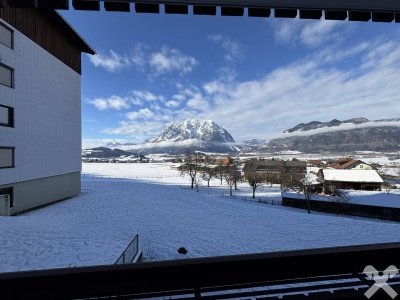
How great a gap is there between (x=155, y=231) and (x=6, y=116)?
44.0ft

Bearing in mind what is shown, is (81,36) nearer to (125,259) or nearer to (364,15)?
(125,259)

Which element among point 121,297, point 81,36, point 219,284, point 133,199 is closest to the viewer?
point 121,297

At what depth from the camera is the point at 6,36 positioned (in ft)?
53.5

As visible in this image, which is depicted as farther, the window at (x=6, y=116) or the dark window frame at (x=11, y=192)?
the dark window frame at (x=11, y=192)

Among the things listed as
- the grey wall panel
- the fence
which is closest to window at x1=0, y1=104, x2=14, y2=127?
the grey wall panel

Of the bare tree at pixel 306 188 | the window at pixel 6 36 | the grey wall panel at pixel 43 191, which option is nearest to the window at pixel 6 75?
the window at pixel 6 36

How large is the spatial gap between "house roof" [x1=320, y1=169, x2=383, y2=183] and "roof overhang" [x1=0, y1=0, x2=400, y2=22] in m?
43.7

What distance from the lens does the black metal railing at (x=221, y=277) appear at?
1.93m

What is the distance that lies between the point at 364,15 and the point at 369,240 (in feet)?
52.7

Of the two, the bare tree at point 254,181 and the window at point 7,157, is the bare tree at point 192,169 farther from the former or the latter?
the window at point 7,157

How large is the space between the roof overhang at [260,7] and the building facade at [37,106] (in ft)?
56.9

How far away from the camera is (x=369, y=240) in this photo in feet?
48.1

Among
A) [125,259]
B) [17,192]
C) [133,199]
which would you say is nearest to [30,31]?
[17,192]

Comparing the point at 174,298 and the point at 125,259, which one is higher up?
the point at 174,298
